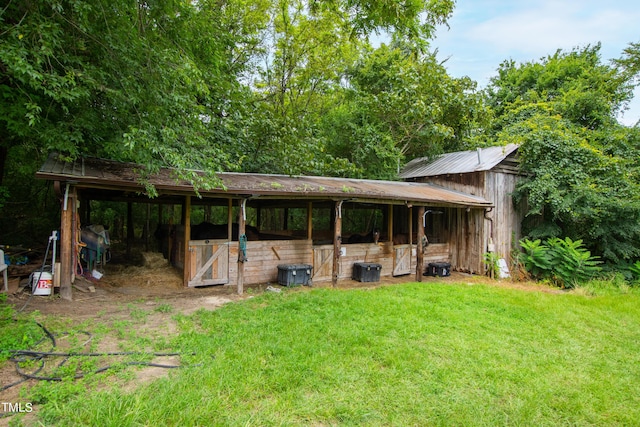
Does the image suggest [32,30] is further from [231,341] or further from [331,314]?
[331,314]

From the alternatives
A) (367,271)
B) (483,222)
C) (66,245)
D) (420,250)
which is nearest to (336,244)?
(367,271)

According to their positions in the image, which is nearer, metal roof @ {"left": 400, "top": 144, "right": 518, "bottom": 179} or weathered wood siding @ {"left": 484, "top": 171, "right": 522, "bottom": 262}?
weathered wood siding @ {"left": 484, "top": 171, "right": 522, "bottom": 262}

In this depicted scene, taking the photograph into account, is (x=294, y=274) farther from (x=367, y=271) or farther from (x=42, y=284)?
(x=42, y=284)

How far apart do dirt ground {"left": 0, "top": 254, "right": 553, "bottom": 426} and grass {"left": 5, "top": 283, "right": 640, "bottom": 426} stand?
41 cm

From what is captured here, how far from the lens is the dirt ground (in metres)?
3.79

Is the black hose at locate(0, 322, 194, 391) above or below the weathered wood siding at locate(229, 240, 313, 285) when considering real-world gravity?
below

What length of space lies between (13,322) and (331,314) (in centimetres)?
434

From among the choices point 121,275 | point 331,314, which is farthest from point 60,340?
point 121,275

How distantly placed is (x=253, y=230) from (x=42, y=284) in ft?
16.1

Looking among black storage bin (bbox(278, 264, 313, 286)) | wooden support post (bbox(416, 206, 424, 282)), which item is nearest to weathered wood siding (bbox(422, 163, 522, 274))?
wooden support post (bbox(416, 206, 424, 282))

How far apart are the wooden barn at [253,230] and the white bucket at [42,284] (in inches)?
8.0

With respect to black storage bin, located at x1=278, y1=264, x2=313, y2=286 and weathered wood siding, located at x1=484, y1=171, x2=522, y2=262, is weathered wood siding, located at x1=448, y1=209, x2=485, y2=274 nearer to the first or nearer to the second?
weathered wood siding, located at x1=484, y1=171, x2=522, y2=262

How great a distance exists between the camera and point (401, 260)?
10.4m

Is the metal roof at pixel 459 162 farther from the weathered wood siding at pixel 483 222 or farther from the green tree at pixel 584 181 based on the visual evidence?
the green tree at pixel 584 181
